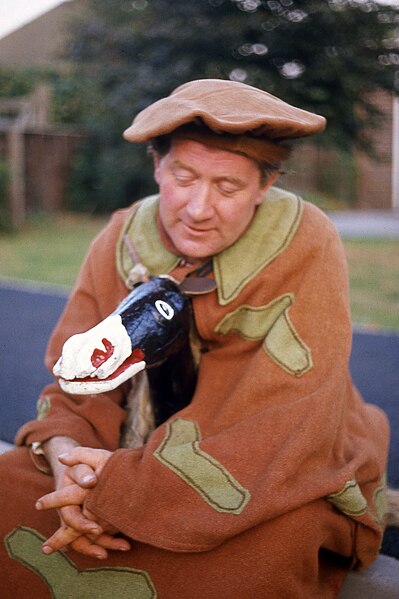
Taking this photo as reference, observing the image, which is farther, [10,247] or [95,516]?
[10,247]

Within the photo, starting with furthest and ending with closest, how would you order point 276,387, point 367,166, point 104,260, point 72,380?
point 367,166
point 104,260
point 276,387
point 72,380

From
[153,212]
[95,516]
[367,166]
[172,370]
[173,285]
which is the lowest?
[367,166]

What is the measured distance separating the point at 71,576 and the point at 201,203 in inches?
40.1

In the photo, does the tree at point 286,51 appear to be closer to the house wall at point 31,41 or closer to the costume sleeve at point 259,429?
the costume sleeve at point 259,429

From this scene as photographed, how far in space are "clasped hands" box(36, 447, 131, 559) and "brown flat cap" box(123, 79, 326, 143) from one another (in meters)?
0.86

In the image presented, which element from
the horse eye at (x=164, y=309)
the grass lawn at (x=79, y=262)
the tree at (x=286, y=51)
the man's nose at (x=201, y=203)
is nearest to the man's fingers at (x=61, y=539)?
the horse eye at (x=164, y=309)

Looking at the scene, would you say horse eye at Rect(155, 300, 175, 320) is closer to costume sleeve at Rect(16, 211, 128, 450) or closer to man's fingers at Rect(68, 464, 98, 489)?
costume sleeve at Rect(16, 211, 128, 450)

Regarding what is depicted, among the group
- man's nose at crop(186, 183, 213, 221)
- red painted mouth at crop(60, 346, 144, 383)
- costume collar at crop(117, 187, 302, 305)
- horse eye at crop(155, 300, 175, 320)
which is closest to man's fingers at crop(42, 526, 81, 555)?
red painted mouth at crop(60, 346, 144, 383)

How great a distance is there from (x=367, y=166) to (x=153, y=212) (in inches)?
679

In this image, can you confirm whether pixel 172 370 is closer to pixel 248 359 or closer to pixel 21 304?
pixel 248 359

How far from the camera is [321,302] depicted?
6.42ft

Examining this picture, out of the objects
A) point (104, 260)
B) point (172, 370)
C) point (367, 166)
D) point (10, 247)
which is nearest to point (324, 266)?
point (172, 370)

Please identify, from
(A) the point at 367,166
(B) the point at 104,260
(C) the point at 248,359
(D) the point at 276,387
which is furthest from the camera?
(A) the point at 367,166

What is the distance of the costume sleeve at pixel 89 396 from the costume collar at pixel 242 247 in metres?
0.07
